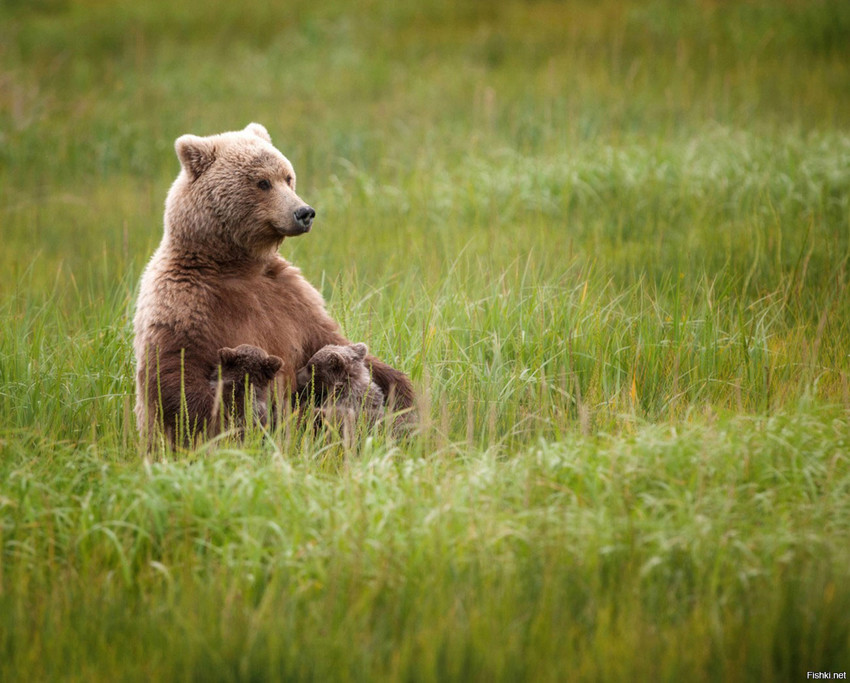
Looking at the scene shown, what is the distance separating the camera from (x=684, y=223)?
7156mm

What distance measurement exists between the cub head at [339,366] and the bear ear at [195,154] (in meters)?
1.02

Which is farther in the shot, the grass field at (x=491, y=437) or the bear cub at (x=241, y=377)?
the bear cub at (x=241, y=377)

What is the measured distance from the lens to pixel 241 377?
3650 mm

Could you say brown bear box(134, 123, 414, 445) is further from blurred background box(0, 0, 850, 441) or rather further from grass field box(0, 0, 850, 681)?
blurred background box(0, 0, 850, 441)

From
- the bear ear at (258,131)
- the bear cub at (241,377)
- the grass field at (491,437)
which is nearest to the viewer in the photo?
the grass field at (491,437)

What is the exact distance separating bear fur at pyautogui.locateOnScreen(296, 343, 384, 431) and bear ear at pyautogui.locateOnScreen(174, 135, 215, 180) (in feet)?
3.36

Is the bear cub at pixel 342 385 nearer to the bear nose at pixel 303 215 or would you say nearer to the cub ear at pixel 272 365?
the cub ear at pixel 272 365

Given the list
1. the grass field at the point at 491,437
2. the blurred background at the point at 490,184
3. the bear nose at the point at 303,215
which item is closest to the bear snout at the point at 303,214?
the bear nose at the point at 303,215

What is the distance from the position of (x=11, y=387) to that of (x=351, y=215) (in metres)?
3.91

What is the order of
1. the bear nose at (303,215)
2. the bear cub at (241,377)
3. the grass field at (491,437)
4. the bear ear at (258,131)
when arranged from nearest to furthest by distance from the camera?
the grass field at (491,437), the bear cub at (241,377), the bear nose at (303,215), the bear ear at (258,131)

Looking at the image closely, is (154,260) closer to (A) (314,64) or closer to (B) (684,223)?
(B) (684,223)

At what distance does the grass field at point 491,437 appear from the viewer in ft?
8.60

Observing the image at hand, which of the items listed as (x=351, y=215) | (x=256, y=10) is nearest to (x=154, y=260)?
(x=351, y=215)

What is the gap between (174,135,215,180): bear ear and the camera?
3928 mm
